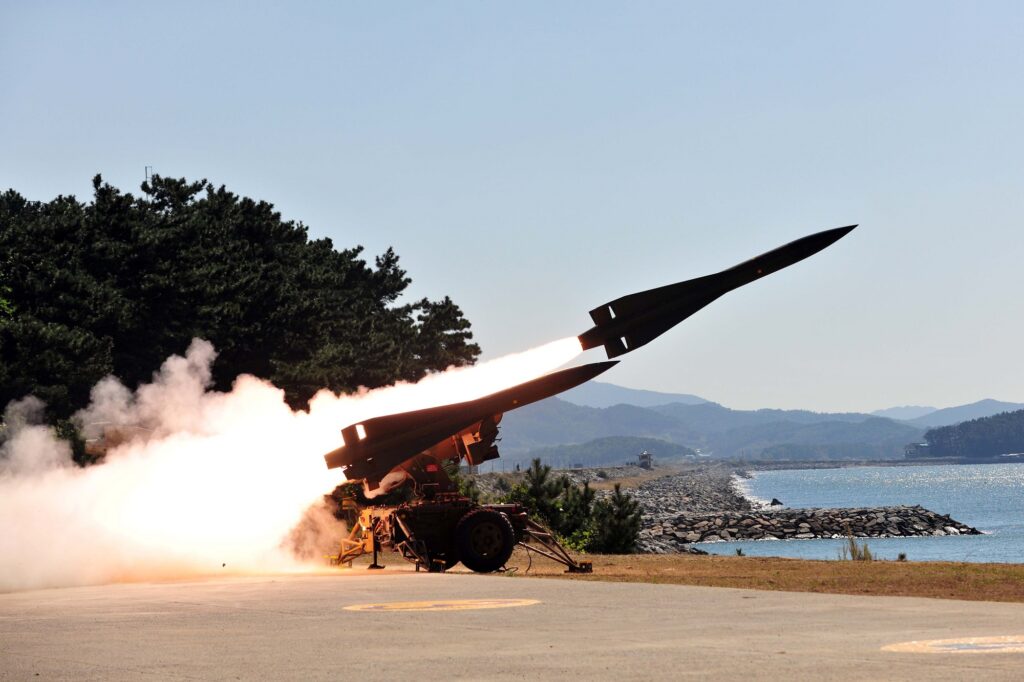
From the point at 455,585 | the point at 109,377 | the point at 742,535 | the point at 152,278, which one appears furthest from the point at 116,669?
the point at 742,535

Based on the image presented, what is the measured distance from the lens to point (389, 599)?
84.9 feet

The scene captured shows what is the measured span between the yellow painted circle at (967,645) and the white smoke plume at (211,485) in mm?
20533

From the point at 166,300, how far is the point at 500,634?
5430 centimetres

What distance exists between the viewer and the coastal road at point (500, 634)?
1566 cm

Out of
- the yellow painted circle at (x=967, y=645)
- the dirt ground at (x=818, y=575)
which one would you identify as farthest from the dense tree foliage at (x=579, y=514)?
the yellow painted circle at (x=967, y=645)

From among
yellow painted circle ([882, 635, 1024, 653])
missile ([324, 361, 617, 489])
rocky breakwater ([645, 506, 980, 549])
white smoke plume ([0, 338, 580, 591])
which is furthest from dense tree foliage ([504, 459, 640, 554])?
rocky breakwater ([645, 506, 980, 549])

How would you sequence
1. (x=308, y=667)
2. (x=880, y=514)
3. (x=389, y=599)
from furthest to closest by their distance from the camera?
(x=880, y=514)
(x=389, y=599)
(x=308, y=667)

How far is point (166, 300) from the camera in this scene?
7044 centimetres

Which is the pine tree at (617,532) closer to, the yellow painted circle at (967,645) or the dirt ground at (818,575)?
the dirt ground at (818,575)

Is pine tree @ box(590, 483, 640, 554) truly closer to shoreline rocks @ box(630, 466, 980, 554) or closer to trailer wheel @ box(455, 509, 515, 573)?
trailer wheel @ box(455, 509, 515, 573)

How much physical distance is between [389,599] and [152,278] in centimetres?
4671

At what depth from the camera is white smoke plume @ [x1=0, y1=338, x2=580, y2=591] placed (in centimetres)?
3697

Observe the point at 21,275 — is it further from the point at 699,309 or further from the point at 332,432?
the point at 699,309

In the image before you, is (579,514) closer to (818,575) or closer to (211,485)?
(211,485)
